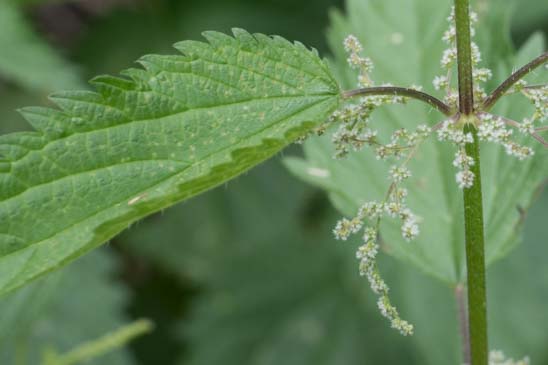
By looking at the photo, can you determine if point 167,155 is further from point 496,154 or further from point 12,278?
point 496,154

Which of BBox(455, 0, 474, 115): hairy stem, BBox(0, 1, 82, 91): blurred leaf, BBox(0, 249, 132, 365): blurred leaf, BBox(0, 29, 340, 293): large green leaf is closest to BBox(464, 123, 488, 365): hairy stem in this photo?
BBox(455, 0, 474, 115): hairy stem

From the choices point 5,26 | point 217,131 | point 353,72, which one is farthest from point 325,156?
point 5,26

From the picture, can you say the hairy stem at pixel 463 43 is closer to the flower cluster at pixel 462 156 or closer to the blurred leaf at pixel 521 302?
the flower cluster at pixel 462 156

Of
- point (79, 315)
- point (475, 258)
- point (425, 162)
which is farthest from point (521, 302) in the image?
point (475, 258)

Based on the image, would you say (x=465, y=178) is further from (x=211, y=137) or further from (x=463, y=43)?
(x=211, y=137)

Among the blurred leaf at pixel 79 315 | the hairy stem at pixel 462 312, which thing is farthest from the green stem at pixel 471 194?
the blurred leaf at pixel 79 315

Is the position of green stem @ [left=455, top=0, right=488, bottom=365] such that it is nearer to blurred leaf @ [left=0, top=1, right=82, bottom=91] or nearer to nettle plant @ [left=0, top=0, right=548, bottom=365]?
nettle plant @ [left=0, top=0, right=548, bottom=365]
